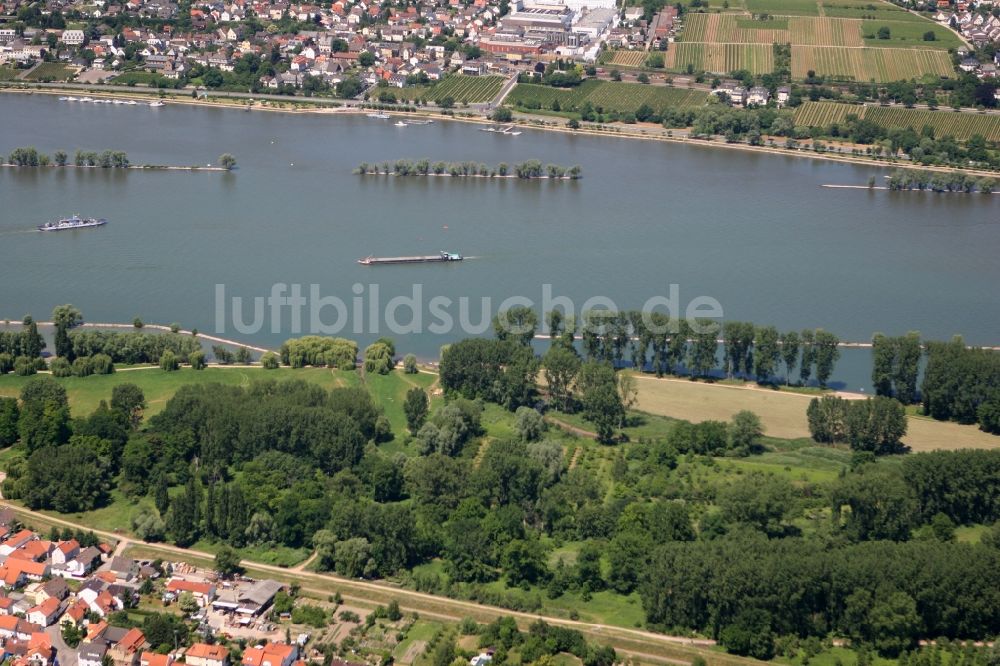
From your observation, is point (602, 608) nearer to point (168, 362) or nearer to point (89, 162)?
point (168, 362)

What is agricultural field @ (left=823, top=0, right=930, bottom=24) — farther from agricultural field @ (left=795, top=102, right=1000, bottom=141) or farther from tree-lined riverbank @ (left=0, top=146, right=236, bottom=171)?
tree-lined riverbank @ (left=0, top=146, right=236, bottom=171)

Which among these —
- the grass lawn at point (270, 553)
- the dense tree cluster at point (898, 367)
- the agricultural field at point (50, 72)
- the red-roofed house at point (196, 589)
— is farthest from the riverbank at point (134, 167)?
the red-roofed house at point (196, 589)

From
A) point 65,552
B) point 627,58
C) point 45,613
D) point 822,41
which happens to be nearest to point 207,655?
point 45,613

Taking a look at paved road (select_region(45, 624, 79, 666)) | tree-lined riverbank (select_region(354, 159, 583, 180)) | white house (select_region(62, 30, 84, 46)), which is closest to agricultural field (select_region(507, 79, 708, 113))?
tree-lined riverbank (select_region(354, 159, 583, 180))

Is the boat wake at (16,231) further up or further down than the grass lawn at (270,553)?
further up

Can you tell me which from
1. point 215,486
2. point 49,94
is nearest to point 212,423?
point 215,486

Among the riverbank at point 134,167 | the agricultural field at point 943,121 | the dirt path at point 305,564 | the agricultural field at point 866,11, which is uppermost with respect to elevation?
the agricultural field at point 866,11

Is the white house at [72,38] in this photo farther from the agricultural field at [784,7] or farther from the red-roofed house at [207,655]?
the red-roofed house at [207,655]
